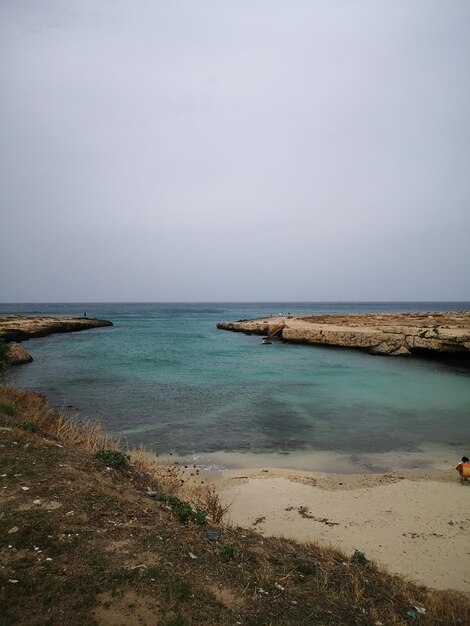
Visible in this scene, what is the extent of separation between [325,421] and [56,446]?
11.0 m

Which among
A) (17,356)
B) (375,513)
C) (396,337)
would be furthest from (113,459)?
(396,337)

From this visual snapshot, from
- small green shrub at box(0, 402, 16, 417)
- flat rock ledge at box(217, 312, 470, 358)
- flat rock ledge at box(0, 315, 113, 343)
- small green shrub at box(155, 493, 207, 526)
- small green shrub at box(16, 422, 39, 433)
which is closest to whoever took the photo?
small green shrub at box(155, 493, 207, 526)

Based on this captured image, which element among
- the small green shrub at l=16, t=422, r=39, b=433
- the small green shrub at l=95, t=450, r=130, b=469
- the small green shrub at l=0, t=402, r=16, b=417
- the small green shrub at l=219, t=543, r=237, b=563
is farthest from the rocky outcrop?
the small green shrub at l=219, t=543, r=237, b=563

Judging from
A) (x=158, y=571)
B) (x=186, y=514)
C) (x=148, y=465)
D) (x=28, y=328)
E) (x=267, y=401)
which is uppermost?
(x=28, y=328)

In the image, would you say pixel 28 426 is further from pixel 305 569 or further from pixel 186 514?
pixel 305 569

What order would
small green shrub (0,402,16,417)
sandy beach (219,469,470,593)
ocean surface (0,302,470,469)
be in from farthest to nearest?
1. ocean surface (0,302,470,469)
2. small green shrub (0,402,16,417)
3. sandy beach (219,469,470,593)

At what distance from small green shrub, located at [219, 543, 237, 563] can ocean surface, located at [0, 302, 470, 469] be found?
6171mm

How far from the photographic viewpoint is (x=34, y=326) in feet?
157

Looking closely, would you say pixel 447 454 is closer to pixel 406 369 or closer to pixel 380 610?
pixel 380 610

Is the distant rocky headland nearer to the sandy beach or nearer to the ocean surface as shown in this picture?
the ocean surface

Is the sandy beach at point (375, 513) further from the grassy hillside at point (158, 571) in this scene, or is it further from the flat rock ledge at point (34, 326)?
the flat rock ledge at point (34, 326)

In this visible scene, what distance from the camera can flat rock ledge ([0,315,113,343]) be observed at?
138ft

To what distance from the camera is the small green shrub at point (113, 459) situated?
7.58 metres

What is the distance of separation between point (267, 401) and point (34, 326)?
42426mm
